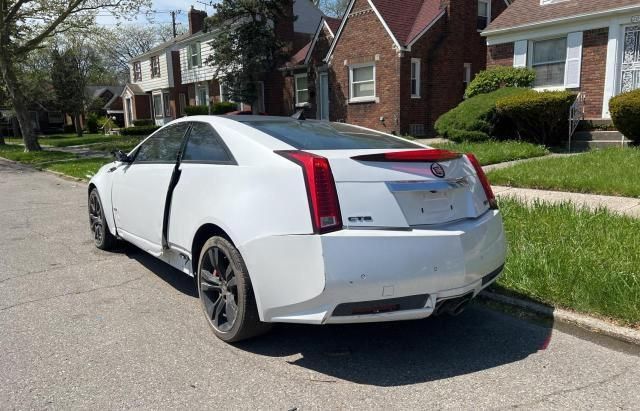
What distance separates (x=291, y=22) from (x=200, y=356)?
2749 cm

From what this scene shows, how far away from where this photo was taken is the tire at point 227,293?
11.3ft

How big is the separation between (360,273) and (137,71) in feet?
154

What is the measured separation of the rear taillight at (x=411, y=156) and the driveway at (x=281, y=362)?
131 centimetres

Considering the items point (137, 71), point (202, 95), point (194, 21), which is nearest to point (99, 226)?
point (202, 95)

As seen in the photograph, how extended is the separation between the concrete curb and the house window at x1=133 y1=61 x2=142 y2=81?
148 ft

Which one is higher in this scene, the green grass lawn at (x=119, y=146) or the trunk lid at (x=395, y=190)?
the trunk lid at (x=395, y=190)

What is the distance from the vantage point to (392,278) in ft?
10.0

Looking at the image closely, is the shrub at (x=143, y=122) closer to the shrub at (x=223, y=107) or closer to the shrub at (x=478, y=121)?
the shrub at (x=223, y=107)

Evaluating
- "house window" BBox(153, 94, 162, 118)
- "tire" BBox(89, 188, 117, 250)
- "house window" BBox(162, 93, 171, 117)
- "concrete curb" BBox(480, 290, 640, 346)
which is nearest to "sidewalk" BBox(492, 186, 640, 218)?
"concrete curb" BBox(480, 290, 640, 346)

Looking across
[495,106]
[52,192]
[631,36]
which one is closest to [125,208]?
[52,192]

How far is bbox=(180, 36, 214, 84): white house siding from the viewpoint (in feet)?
111

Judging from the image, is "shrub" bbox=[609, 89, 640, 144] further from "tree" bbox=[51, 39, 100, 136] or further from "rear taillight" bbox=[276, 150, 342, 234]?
"tree" bbox=[51, 39, 100, 136]

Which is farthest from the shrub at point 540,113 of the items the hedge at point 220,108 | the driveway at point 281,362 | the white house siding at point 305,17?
the white house siding at point 305,17

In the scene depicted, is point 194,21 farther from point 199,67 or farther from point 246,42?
point 246,42
